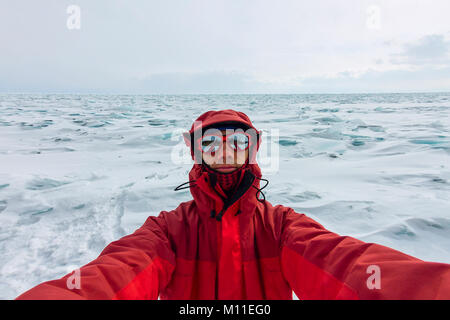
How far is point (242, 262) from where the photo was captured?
0.98 meters

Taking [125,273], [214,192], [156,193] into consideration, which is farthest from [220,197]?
[156,193]

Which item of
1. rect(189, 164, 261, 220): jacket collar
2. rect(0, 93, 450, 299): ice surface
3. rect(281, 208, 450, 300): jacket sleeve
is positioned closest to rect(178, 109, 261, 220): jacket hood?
rect(189, 164, 261, 220): jacket collar

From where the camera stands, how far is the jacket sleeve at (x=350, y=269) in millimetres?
508

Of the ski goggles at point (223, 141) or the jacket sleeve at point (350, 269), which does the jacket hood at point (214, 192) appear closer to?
the ski goggles at point (223, 141)

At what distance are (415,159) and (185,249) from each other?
3.90 meters

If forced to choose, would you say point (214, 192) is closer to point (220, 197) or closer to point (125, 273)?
point (220, 197)

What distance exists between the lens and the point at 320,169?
10.3ft

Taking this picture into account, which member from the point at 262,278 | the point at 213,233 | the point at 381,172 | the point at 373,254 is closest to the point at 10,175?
the point at 213,233

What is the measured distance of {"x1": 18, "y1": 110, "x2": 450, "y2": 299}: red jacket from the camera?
1.88 feet

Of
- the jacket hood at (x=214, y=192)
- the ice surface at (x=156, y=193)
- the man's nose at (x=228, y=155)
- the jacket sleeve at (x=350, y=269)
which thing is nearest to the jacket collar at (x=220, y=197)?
the jacket hood at (x=214, y=192)

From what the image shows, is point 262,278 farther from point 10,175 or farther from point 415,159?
point 415,159

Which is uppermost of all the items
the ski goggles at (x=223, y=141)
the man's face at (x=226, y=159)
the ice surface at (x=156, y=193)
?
the ski goggles at (x=223, y=141)
